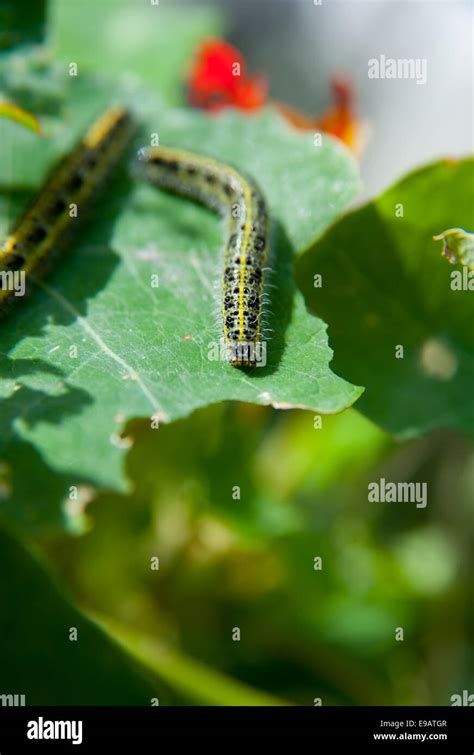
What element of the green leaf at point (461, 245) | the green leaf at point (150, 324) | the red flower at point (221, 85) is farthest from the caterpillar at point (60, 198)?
the green leaf at point (461, 245)

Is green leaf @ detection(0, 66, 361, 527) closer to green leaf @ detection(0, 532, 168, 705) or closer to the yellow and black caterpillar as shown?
the yellow and black caterpillar

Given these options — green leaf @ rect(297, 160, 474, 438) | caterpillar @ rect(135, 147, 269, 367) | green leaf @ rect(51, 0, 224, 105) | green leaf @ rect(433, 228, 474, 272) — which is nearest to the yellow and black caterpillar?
caterpillar @ rect(135, 147, 269, 367)

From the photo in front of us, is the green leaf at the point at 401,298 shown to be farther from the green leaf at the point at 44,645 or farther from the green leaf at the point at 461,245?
the green leaf at the point at 44,645

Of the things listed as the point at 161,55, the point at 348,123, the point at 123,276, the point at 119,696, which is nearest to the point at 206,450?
the point at 123,276

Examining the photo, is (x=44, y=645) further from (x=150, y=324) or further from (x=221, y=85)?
(x=221, y=85)

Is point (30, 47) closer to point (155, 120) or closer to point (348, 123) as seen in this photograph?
point (155, 120)
